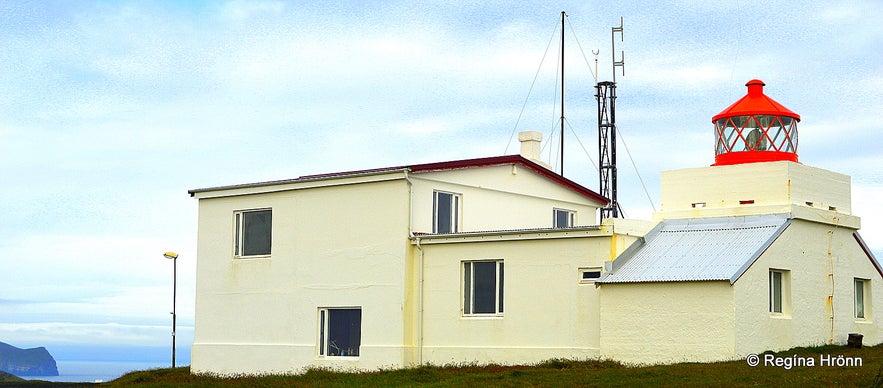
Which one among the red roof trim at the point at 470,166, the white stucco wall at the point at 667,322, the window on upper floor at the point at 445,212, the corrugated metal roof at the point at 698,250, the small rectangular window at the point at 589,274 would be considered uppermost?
the red roof trim at the point at 470,166

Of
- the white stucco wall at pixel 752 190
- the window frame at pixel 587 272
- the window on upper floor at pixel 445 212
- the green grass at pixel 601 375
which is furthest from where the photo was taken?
the window on upper floor at pixel 445 212

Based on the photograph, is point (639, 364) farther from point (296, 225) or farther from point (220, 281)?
point (220, 281)

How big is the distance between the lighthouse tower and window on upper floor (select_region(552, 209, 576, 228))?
5.52 meters

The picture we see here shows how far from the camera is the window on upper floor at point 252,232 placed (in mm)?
31312

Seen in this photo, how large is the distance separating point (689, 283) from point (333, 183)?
1030cm

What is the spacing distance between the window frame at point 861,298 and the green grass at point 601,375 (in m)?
1.22

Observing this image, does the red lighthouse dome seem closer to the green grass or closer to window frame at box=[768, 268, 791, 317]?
window frame at box=[768, 268, 791, 317]

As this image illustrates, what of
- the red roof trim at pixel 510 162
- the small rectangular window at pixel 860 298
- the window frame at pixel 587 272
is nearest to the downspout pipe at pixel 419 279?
the red roof trim at pixel 510 162

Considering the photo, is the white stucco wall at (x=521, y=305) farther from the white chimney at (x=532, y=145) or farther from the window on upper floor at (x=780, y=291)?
the white chimney at (x=532, y=145)

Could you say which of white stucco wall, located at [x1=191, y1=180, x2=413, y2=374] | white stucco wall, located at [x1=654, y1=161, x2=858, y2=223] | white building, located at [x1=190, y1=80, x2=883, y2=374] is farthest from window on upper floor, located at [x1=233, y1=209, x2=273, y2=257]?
white stucco wall, located at [x1=654, y1=161, x2=858, y2=223]

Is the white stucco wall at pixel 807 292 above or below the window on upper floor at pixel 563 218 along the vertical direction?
below

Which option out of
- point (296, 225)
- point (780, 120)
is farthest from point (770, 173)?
point (296, 225)

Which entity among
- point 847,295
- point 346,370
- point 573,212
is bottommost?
point 346,370

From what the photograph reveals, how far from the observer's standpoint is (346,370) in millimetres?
28484
